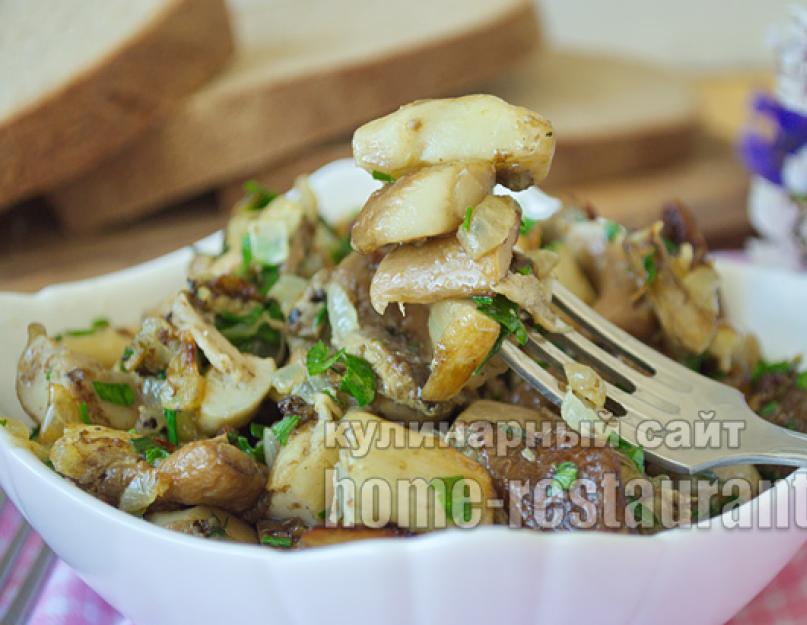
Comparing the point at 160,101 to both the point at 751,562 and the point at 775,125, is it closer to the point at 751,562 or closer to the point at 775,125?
the point at 775,125

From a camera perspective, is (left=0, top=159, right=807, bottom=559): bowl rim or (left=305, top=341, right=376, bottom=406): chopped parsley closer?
(left=0, top=159, right=807, bottom=559): bowl rim

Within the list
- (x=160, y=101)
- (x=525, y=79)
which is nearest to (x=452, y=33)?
(x=525, y=79)

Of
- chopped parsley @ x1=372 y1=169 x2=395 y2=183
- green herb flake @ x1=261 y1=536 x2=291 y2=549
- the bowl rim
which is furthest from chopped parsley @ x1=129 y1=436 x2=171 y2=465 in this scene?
chopped parsley @ x1=372 y1=169 x2=395 y2=183

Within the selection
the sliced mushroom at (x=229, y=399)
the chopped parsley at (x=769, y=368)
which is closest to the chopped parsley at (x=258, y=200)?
the sliced mushroom at (x=229, y=399)

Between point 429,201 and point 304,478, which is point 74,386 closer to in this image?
point 304,478

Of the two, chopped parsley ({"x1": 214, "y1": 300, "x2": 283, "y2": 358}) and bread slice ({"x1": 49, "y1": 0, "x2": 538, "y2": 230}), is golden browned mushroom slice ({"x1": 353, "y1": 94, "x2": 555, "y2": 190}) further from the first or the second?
bread slice ({"x1": 49, "y1": 0, "x2": 538, "y2": 230})

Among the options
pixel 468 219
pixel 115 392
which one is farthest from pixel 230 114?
pixel 468 219

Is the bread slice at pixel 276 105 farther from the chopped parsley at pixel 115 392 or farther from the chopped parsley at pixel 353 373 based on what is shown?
the chopped parsley at pixel 353 373
